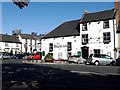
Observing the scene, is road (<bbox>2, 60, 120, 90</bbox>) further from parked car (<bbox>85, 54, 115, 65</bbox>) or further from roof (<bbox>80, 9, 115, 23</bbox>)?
roof (<bbox>80, 9, 115, 23</bbox>)

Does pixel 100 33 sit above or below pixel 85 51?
above

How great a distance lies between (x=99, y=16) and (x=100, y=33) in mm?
3886

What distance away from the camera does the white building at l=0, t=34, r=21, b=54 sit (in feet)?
296

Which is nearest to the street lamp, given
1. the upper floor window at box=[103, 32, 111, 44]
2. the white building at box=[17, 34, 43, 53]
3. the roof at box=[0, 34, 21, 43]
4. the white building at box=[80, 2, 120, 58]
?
the white building at box=[80, 2, 120, 58]

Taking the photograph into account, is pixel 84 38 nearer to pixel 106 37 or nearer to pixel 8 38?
pixel 106 37

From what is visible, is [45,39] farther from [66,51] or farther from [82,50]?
[82,50]

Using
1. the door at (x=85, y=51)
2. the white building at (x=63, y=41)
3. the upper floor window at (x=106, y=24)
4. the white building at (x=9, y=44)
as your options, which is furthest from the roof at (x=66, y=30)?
the white building at (x=9, y=44)

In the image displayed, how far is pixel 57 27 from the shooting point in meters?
59.9

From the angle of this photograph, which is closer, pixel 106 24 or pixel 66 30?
pixel 106 24

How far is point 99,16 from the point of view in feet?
161

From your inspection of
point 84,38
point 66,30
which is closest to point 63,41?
point 66,30

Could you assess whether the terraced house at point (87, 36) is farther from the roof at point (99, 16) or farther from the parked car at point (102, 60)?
the parked car at point (102, 60)

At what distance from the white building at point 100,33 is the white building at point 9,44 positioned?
45.9m

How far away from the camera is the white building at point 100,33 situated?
44750 millimetres
